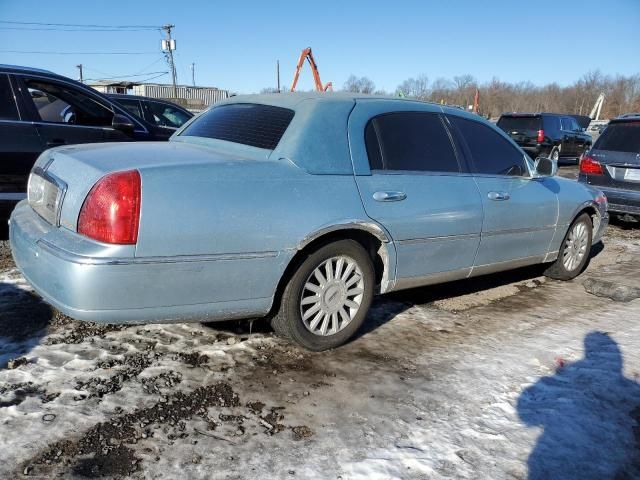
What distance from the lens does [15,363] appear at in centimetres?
300

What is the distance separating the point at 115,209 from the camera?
8.61ft

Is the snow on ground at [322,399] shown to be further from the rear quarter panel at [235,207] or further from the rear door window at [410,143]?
the rear door window at [410,143]

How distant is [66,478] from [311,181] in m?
1.88

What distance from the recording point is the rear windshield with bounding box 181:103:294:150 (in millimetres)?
3400

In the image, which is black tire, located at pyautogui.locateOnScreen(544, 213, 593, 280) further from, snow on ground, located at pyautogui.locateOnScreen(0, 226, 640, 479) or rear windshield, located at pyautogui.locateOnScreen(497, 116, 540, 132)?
rear windshield, located at pyautogui.locateOnScreen(497, 116, 540, 132)

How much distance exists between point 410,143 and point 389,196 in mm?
534

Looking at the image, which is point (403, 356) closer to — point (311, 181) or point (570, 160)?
point (311, 181)

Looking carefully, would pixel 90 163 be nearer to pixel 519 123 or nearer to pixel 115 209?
pixel 115 209

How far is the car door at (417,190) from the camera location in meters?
3.47

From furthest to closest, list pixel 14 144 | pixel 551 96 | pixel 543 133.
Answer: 1. pixel 551 96
2. pixel 543 133
3. pixel 14 144

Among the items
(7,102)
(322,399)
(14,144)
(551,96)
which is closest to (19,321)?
(322,399)

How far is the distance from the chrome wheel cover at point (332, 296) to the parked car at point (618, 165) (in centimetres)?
564

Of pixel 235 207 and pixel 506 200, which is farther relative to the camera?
pixel 506 200

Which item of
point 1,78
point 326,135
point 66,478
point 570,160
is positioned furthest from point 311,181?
point 570,160
